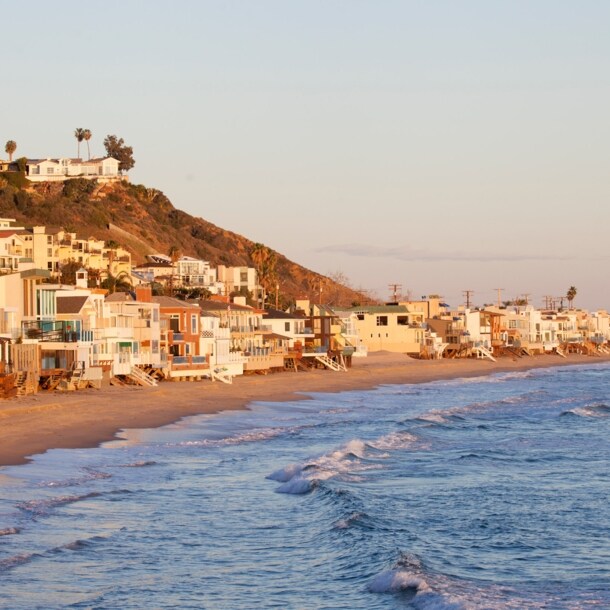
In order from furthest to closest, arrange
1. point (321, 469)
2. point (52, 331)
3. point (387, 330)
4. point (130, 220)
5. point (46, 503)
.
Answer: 1. point (130, 220)
2. point (387, 330)
3. point (52, 331)
4. point (321, 469)
5. point (46, 503)

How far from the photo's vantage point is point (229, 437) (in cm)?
4506

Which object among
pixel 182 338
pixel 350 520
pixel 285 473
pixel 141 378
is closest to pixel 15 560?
pixel 350 520

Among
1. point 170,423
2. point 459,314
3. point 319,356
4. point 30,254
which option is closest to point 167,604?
point 170,423

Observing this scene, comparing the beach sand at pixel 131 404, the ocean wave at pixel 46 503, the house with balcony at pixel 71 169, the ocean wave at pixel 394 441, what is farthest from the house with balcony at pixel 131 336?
the house with balcony at pixel 71 169

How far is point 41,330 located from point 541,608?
44.9 metres

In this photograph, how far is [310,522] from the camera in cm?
2692

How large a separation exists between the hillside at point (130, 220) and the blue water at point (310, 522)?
342 ft

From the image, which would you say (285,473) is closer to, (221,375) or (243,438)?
(243,438)

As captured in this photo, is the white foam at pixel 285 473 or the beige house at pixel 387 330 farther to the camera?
the beige house at pixel 387 330

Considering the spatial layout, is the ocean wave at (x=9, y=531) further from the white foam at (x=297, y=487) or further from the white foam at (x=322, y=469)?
the white foam at (x=322, y=469)

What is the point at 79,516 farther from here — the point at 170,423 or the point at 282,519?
the point at 170,423

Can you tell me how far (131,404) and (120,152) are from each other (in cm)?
14282

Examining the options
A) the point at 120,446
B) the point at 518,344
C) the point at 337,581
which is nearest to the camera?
the point at 337,581

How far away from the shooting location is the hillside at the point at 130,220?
156 metres
